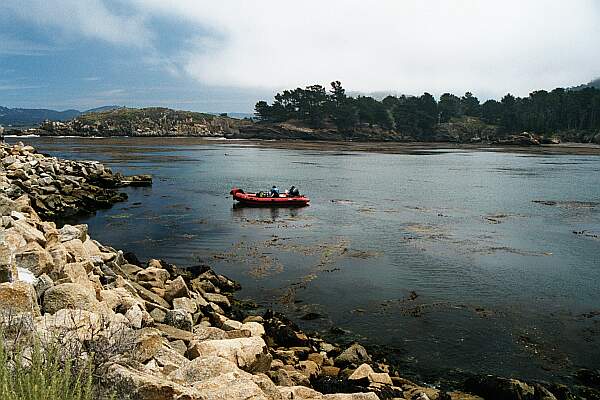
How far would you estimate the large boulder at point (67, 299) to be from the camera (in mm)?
7844

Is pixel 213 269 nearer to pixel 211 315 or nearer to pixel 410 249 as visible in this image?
pixel 211 315

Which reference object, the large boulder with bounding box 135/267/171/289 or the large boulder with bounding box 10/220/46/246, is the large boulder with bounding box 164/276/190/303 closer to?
the large boulder with bounding box 135/267/171/289

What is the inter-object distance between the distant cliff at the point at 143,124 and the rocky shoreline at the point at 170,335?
14023 centimetres

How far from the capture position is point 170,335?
9.18m

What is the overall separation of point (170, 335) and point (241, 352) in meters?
1.45

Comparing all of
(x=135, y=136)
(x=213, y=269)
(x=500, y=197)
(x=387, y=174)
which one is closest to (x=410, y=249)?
(x=213, y=269)

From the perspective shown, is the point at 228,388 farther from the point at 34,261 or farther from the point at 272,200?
the point at 272,200

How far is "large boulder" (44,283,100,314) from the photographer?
784 centimetres

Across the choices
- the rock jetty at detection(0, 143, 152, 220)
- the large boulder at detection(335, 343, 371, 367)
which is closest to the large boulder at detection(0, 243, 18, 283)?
the large boulder at detection(335, 343, 371, 367)

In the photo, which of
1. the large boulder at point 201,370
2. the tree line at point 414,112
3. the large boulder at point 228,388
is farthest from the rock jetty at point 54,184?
the tree line at point 414,112

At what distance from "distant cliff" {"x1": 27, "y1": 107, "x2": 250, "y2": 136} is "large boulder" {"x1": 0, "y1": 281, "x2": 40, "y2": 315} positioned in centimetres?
14569

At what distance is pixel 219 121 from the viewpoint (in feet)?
595

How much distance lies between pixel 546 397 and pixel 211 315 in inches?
314

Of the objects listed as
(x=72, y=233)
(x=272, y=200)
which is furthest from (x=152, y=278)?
(x=272, y=200)
